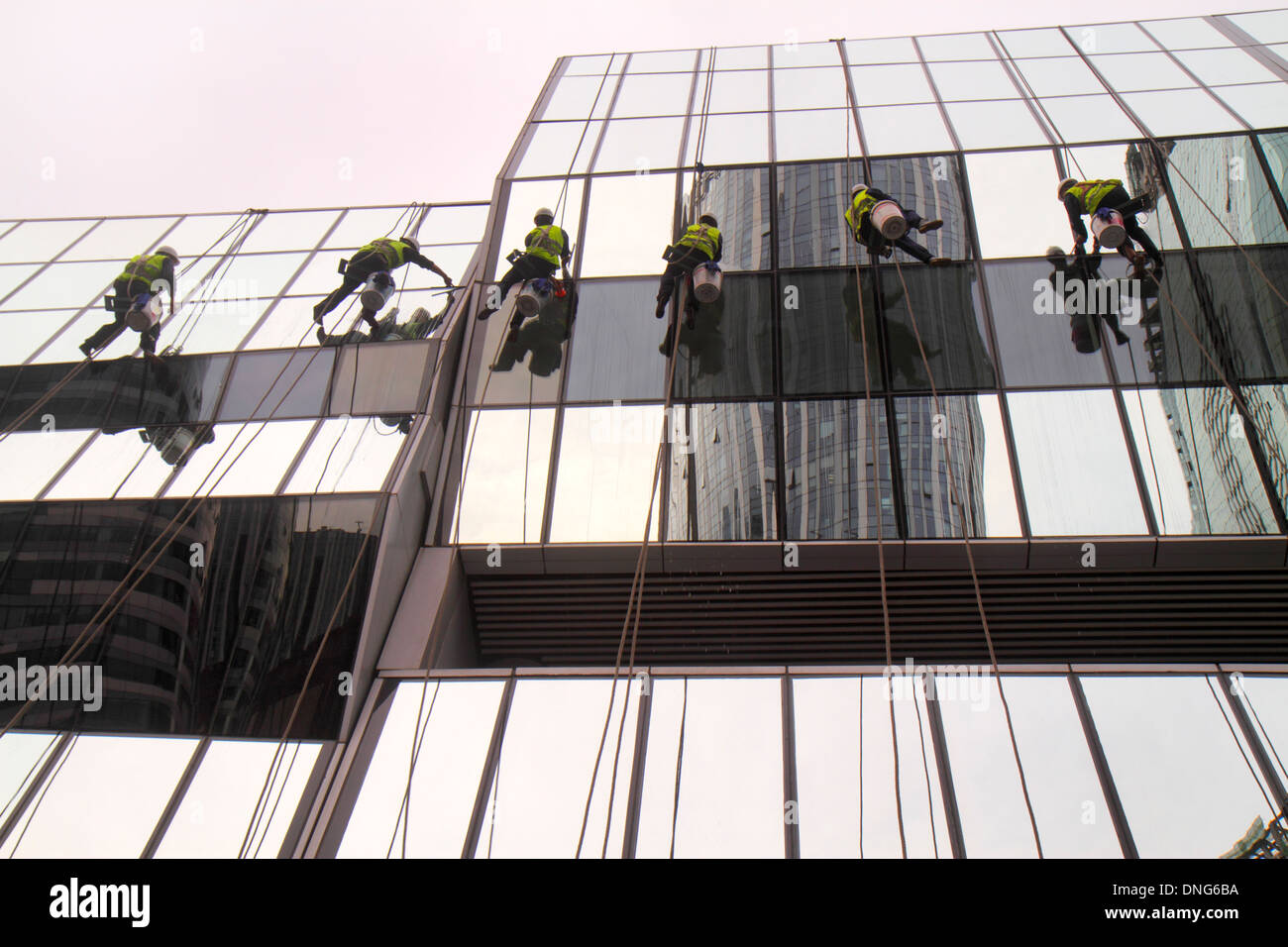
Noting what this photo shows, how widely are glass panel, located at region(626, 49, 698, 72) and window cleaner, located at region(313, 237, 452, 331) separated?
8.18m

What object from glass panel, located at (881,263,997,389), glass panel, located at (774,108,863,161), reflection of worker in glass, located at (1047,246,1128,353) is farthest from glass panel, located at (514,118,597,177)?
reflection of worker in glass, located at (1047,246,1128,353)

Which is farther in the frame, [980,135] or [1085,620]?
[980,135]

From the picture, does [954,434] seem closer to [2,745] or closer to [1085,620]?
[1085,620]

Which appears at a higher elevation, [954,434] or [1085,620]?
[954,434]

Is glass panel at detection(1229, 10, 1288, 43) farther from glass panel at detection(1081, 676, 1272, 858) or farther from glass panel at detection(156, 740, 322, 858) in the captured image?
glass panel at detection(156, 740, 322, 858)

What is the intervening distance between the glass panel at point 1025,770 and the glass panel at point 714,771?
4.49 feet

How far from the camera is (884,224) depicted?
991cm

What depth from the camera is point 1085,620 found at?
28.8 ft

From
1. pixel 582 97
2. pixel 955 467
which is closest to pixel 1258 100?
pixel 955 467

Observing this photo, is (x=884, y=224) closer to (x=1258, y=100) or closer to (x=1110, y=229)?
(x=1110, y=229)

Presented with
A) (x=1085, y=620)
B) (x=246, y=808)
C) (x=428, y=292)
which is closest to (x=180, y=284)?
(x=428, y=292)

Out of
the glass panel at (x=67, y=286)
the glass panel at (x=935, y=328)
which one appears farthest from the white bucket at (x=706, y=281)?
the glass panel at (x=67, y=286)
